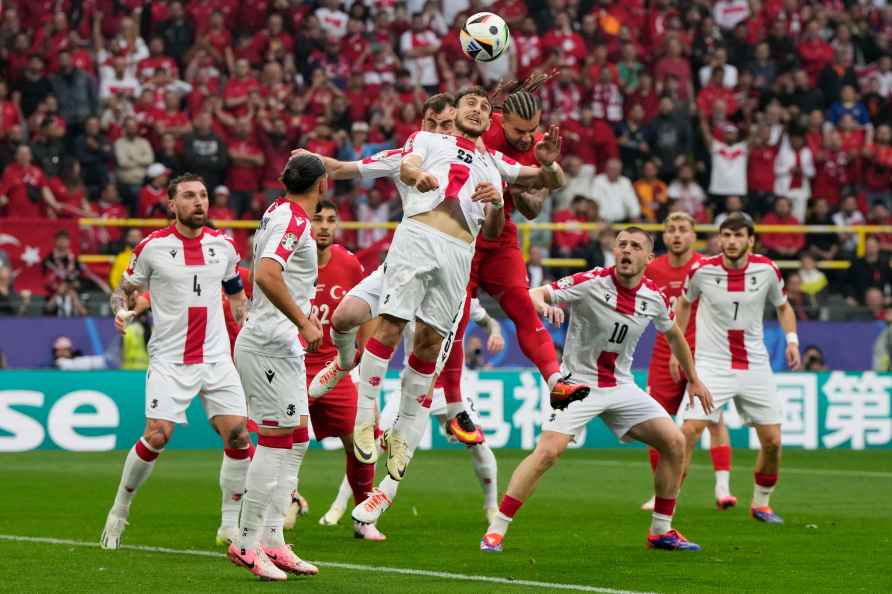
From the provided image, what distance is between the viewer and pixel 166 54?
25844 mm

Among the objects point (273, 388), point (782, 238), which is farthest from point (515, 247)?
point (782, 238)

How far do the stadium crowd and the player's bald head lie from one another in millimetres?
12707

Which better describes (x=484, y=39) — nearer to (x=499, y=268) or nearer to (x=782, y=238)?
(x=499, y=268)

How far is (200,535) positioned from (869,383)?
11742mm

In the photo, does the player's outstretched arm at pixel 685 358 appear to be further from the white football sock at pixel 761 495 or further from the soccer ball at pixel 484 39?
the soccer ball at pixel 484 39

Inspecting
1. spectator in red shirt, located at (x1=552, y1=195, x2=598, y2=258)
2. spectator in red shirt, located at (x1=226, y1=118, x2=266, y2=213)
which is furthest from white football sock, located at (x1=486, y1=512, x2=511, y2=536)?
spectator in red shirt, located at (x1=226, y1=118, x2=266, y2=213)

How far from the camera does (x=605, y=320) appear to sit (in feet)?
38.5

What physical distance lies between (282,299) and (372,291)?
1.88 meters

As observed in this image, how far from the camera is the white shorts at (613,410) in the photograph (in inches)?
454

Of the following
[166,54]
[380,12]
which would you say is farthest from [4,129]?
[380,12]

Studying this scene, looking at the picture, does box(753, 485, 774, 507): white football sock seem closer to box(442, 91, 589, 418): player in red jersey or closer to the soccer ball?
box(442, 91, 589, 418): player in red jersey

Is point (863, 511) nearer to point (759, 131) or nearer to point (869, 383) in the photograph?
point (869, 383)

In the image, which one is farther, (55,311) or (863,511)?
(55,311)

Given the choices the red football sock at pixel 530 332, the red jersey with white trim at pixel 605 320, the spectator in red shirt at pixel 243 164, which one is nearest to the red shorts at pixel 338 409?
the red football sock at pixel 530 332
